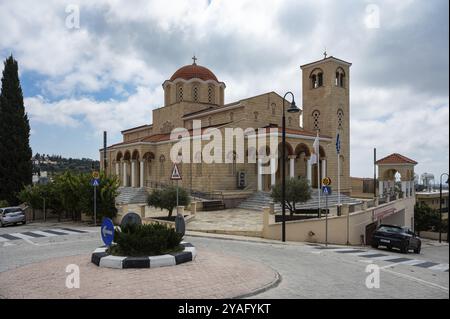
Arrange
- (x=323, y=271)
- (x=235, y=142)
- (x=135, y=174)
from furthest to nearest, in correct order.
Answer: (x=135, y=174) < (x=235, y=142) < (x=323, y=271)

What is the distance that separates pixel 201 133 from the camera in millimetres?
32344

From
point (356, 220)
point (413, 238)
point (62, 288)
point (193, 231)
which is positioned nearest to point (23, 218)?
point (193, 231)

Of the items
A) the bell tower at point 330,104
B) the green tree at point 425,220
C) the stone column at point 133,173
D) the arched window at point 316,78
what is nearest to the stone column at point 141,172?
the stone column at point 133,173

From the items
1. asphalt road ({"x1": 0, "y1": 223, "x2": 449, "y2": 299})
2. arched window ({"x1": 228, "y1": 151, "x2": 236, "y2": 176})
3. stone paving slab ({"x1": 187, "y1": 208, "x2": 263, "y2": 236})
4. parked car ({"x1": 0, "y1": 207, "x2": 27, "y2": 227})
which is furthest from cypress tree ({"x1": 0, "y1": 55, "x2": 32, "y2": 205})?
asphalt road ({"x1": 0, "y1": 223, "x2": 449, "y2": 299})

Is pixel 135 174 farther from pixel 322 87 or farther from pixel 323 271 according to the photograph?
pixel 323 271

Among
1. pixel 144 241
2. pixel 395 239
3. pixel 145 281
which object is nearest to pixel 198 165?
pixel 395 239

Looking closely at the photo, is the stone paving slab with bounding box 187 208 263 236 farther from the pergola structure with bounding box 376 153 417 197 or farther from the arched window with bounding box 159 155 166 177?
the pergola structure with bounding box 376 153 417 197

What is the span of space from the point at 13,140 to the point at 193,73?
21524 mm

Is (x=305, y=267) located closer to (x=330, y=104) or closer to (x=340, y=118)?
(x=330, y=104)

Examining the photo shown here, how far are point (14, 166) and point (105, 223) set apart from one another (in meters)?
32.4

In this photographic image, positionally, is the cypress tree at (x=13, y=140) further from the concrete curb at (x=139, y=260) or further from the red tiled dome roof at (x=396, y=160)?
the red tiled dome roof at (x=396, y=160)

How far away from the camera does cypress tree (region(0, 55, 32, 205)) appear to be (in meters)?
35.8

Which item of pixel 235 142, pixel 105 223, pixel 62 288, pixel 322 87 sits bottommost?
pixel 62 288
